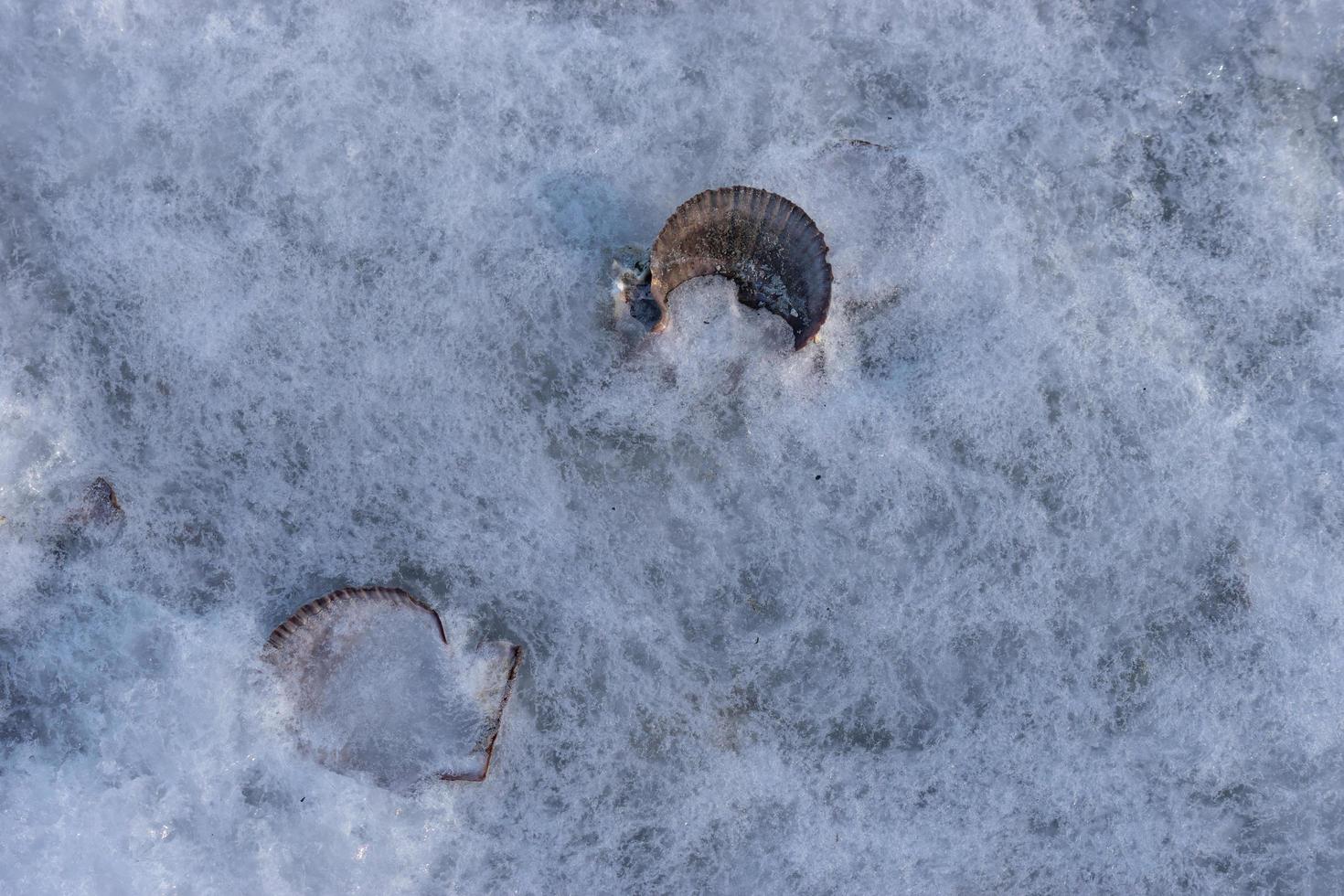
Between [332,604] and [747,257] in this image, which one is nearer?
[332,604]

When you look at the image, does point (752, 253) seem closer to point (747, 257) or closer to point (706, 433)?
point (747, 257)

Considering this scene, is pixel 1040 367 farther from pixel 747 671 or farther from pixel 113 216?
pixel 113 216

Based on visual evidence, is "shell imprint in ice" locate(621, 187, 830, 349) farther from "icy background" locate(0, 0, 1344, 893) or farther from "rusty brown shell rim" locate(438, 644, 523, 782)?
"rusty brown shell rim" locate(438, 644, 523, 782)

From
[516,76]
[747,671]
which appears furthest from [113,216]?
[747,671]

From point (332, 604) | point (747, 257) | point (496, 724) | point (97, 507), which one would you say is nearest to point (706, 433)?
point (747, 257)

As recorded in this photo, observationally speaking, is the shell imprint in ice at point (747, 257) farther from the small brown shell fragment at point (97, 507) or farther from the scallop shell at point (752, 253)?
the small brown shell fragment at point (97, 507)

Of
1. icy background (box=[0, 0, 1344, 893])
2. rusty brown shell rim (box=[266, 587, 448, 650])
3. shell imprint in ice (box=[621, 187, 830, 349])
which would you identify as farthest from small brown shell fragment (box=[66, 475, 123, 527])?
shell imprint in ice (box=[621, 187, 830, 349])

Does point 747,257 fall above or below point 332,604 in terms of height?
above
